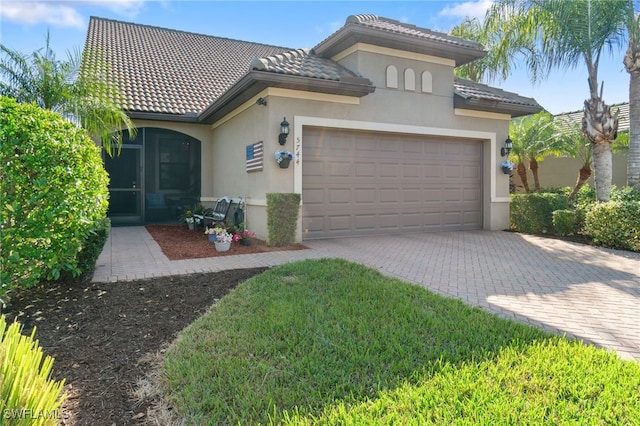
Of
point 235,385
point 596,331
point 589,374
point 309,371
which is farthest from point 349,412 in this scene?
point 596,331

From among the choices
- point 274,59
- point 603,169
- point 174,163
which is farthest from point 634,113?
point 174,163

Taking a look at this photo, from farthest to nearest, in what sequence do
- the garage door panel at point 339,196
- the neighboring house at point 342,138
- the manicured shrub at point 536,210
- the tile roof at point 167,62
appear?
the tile roof at point 167,62 < the manicured shrub at point 536,210 < the garage door panel at point 339,196 < the neighboring house at point 342,138

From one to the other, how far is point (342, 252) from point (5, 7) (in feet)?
21.0

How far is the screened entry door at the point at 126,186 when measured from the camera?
12828 mm

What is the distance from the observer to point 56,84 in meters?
8.61

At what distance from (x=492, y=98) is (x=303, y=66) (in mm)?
5575

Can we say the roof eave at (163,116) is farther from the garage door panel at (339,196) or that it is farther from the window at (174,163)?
the garage door panel at (339,196)

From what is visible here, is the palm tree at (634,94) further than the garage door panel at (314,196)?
Yes

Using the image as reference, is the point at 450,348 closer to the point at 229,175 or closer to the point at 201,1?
the point at 201,1

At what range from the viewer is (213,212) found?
11906 millimetres

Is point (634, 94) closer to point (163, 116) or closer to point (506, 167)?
point (506, 167)

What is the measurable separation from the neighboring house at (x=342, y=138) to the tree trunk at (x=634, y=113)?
2219 mm

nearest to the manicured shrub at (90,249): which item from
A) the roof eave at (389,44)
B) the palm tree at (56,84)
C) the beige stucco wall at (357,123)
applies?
the beige stucco wall at (357,123)

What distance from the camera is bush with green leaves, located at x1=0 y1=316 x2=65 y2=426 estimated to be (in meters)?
1.87
